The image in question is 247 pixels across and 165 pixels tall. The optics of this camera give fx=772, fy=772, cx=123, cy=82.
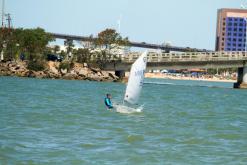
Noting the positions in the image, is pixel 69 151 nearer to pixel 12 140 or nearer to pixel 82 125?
pixel 12 140

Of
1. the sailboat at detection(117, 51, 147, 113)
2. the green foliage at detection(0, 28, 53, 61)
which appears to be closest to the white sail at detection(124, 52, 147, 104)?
the sailboat at detection(117, 51, 147, 113)

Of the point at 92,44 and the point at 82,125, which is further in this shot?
the point at 92,44

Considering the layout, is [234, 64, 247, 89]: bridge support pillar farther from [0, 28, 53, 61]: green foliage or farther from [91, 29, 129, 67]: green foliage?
[0, 28, 53, 61]: green foliage

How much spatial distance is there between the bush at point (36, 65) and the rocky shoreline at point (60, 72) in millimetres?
584

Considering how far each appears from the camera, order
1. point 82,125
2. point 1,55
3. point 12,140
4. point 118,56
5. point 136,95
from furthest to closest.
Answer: point 1,55
point 118,56
point 136,95
point 82,125
point 12,140

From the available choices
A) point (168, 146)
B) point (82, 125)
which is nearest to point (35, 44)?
point (82, 125)

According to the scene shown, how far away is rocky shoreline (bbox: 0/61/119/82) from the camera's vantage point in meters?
136

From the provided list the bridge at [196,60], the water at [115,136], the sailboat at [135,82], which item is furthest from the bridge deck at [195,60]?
the sailboat at [135,82]

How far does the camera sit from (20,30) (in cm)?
15288

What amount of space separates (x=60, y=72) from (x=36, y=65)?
445 cm

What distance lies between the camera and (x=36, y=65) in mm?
135750

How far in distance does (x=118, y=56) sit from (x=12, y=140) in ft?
337

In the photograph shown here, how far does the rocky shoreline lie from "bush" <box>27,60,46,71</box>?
58 centimetres

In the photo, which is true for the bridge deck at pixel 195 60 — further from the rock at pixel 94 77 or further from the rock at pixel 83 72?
the rock at pixel 83 72
